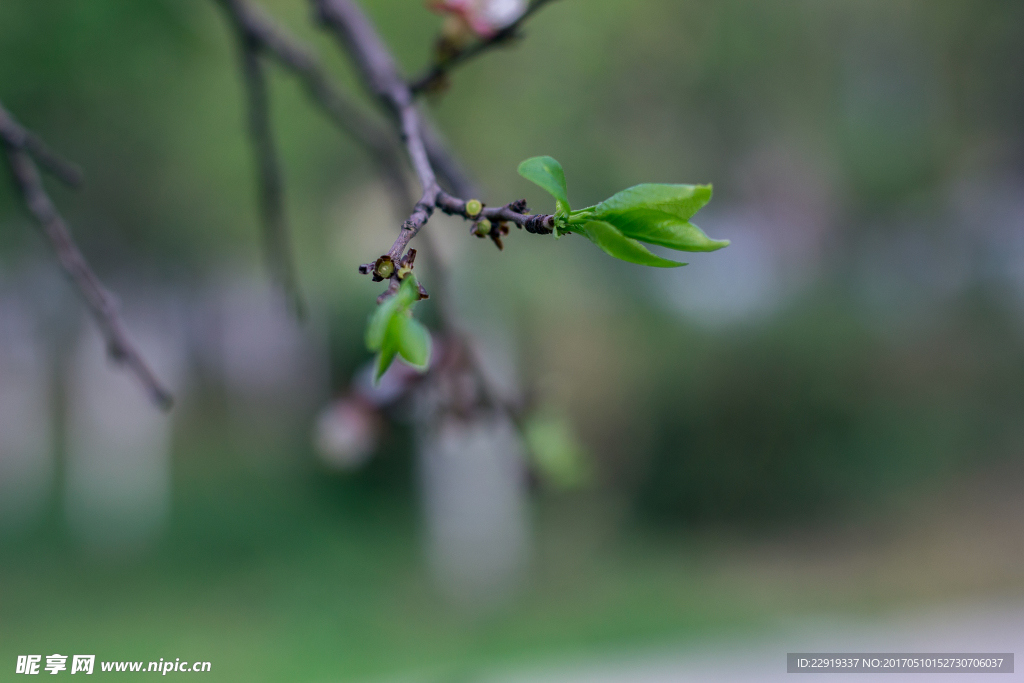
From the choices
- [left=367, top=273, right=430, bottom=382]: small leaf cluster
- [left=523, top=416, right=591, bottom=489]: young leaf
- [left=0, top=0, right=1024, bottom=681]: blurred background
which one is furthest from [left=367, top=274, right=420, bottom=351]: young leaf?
[left=0, top=0, right=1024, bottom=681]: blurred background

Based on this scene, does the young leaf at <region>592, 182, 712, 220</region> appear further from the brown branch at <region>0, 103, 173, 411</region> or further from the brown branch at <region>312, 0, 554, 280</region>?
the brown branch at <region>0, 103, 173, 411</region>

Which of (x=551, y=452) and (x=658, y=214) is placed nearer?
(x=658, y=214)

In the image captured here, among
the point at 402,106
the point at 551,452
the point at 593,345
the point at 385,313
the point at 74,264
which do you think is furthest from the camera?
the point at 593,345

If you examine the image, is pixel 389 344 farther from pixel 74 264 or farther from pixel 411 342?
pixel 74 264

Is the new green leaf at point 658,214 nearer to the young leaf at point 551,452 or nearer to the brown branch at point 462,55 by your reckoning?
the brown branch at point 462,55

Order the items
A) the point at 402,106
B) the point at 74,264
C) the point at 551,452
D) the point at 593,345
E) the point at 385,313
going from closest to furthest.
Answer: the point at 385,313 → the point at 402,106 → the point at 74,264 → the point at 551,452 → the point at 593,345

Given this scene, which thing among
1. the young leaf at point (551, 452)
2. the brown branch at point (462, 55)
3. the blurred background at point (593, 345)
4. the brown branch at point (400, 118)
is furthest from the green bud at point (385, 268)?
the blurred background at point (593, 345)

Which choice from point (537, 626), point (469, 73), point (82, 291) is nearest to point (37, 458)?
point (537, 626)

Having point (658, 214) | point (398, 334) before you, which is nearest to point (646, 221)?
point (658, 214)
